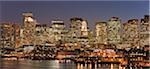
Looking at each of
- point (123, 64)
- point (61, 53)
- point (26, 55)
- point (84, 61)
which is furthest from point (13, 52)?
point (123, 64)

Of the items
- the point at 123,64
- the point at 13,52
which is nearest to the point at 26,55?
the point at 13,52

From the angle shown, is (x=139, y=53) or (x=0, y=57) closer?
(x=139, y=53)

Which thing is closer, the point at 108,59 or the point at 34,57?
the point at 108,59

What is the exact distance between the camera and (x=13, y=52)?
124 feet

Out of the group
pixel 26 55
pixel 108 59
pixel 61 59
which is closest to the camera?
pixel 108 59

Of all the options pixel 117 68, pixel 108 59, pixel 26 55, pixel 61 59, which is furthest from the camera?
pixel 26 55

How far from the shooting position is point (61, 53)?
119ft

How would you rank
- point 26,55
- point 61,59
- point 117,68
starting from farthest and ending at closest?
point 26,55 < point 61,59 < point 117,68

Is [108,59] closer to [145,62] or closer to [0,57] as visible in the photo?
[145,62]

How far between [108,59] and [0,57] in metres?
12.5

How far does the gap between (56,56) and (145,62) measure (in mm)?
14665

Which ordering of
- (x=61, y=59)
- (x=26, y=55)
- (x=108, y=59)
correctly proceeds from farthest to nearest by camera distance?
1. (x=26, y=55)
2. (x=61, y=59)
3. (x=108, y=59)

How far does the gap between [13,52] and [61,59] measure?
11.6 ft

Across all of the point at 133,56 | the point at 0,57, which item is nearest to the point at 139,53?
the point at 133,56
